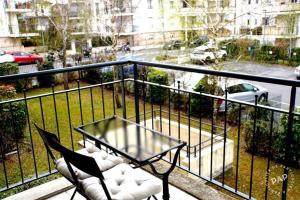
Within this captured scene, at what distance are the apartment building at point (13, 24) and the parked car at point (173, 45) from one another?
29.1 feet

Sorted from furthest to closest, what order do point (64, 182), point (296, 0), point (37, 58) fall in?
point (37, 58) < point (296, 0) < point (64, 182)

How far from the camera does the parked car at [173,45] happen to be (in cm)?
1098

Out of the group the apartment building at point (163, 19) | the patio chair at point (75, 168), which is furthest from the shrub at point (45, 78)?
the patio chair at point (75, 168)

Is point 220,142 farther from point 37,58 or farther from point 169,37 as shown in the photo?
point 37,58

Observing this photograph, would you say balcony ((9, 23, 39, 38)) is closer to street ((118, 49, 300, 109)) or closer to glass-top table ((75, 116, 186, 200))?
street ((118, 49, 300, 109))

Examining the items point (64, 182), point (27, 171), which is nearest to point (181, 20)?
point (27, 171)

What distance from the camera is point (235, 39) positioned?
9.97m

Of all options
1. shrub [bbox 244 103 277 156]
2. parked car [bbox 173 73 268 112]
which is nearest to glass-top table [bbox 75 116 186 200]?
shrub [bbox 244 103 277 156]

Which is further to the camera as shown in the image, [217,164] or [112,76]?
[112,76]

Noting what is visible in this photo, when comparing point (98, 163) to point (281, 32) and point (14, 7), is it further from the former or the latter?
point (14, 7)

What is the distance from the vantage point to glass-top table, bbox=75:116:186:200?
6.17ft

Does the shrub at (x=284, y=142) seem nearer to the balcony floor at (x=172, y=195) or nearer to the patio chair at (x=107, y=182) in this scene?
the balcony floor at (x=172, y=195)

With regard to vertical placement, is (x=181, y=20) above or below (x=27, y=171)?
above

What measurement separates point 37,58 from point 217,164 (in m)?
13.6
